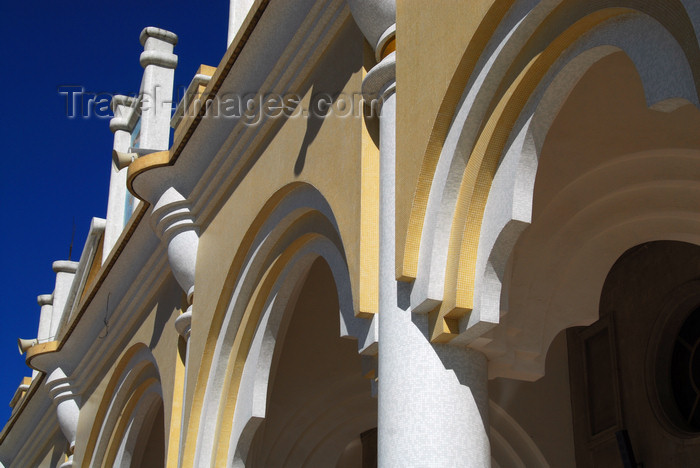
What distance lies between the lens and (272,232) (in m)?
7.71

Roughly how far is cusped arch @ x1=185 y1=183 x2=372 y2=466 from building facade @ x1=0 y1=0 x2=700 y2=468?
0.9 inches

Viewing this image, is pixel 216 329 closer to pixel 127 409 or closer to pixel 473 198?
pixel 127 409

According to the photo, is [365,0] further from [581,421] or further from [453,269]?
[581,421]

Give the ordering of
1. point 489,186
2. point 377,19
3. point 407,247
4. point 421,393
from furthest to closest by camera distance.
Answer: point 377,19, point 407,247, point 489,186, point 421,393

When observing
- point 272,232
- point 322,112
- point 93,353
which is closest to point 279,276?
point 272,232

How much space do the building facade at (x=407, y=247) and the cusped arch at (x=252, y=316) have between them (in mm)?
22

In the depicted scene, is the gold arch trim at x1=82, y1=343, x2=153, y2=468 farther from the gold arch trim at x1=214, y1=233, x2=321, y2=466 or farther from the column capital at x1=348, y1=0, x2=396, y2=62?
the column capital at x1=348, y1=0, x2=396, y2=62

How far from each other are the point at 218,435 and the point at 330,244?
2.02 m

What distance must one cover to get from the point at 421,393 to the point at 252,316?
3.41m

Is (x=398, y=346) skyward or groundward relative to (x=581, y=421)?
groundward

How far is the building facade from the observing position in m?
4.81

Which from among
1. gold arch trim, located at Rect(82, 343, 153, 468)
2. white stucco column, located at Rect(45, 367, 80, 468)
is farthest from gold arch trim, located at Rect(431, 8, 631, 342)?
white stucco column, located at Rect(45, 367, 80, 468)

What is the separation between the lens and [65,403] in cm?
1292

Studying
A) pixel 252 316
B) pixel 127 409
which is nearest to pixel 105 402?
pixel 127 409
